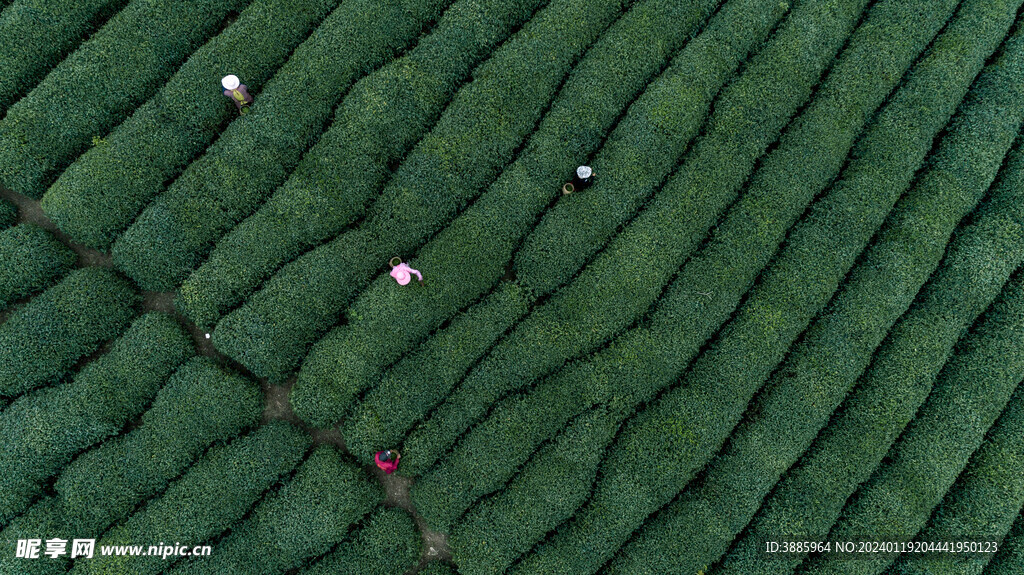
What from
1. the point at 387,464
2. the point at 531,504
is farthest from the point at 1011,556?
the point at 387,464

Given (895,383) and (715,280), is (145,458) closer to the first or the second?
(715,280)

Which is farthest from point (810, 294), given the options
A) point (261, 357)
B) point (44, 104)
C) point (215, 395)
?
point (44, 104)

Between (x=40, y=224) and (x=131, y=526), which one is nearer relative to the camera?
(x=131, y=526)

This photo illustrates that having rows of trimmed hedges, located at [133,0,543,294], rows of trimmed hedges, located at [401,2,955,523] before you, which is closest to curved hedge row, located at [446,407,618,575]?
rows of trimmed hedges, located at [401,2,955,523]

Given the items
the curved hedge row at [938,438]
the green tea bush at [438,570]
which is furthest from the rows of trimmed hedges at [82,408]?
the curved hedge row at [938,438]

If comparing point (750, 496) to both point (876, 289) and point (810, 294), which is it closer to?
point (810, 294)

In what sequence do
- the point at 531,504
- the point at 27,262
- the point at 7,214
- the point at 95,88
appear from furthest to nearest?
the point at 95,88, the point at 7,214, the point at 27,262, the point at 531,504

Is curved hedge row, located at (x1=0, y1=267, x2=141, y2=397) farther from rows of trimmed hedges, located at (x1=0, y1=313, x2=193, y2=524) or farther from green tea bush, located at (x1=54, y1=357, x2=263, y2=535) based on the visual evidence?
green tea bush, located at (x1=54, y1=357, x2=263, y2=535)
